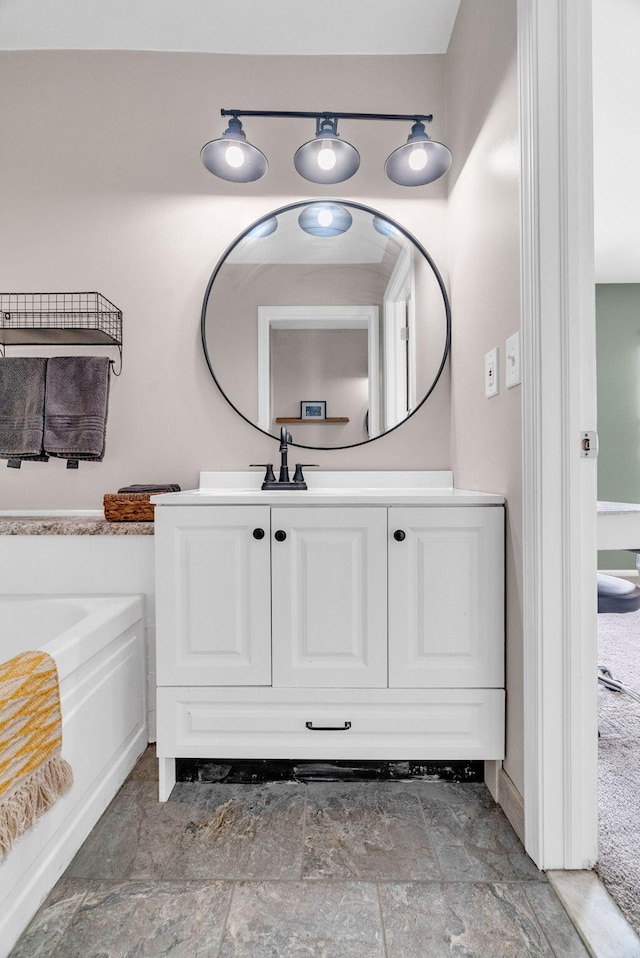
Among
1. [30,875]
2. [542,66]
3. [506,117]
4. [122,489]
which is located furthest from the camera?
[122,489]

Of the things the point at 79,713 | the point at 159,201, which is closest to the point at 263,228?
the point at 159,201

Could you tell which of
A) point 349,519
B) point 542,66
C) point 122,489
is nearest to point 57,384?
point 122,489

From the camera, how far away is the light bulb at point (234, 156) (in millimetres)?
1636

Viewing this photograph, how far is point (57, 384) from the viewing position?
1723 mm

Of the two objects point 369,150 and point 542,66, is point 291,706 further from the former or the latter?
point 369,150

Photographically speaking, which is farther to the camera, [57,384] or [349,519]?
[57,384]

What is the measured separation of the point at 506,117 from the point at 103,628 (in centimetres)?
167

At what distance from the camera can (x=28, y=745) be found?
966mm

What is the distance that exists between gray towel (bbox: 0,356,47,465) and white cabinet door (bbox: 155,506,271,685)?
704 mm

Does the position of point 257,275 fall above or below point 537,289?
→ above

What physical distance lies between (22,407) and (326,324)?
3.56 ft

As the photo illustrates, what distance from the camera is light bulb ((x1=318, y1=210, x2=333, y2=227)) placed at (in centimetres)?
181

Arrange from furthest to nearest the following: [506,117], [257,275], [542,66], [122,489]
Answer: [257,275]
[122,489]
[506,117]
[542,66]

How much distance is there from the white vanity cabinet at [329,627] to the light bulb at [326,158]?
1124mm
